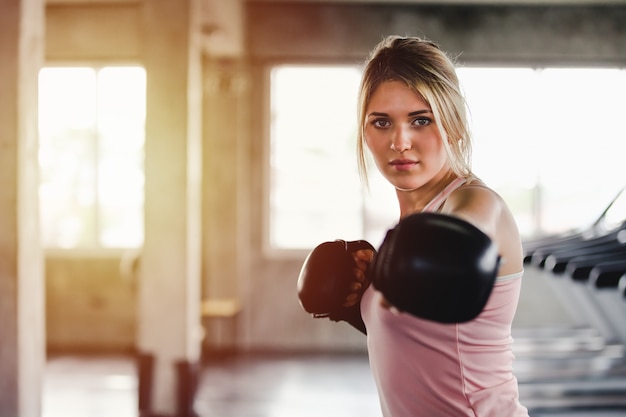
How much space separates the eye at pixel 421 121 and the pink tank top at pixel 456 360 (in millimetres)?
116

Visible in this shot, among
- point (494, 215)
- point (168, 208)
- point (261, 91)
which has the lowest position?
point (168, 208)

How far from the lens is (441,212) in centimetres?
99

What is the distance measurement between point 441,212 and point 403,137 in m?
0.14

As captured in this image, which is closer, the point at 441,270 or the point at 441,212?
the point at 441,270

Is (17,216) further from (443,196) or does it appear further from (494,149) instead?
(494,149)

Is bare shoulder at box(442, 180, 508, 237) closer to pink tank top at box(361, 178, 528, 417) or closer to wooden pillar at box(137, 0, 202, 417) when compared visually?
pink tank top at box(361, 178, 528, 417)

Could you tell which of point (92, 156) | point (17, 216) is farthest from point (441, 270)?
point (92, 156)

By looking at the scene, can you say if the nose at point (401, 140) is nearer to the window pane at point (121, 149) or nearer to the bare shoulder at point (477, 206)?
the bare shoulder at point (477, 206)

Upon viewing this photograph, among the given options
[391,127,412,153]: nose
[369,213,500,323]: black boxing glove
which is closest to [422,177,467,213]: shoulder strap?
[391,127,412,153]: nose

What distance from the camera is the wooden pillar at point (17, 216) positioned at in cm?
220

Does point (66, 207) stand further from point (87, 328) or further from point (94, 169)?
point (87, 328)

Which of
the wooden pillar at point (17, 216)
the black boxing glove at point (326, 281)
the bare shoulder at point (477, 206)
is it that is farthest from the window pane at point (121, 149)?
the bare shoulder at point (477, 206)

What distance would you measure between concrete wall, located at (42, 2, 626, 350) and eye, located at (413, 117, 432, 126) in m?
4.89

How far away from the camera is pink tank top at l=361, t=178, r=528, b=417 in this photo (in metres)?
0.94
